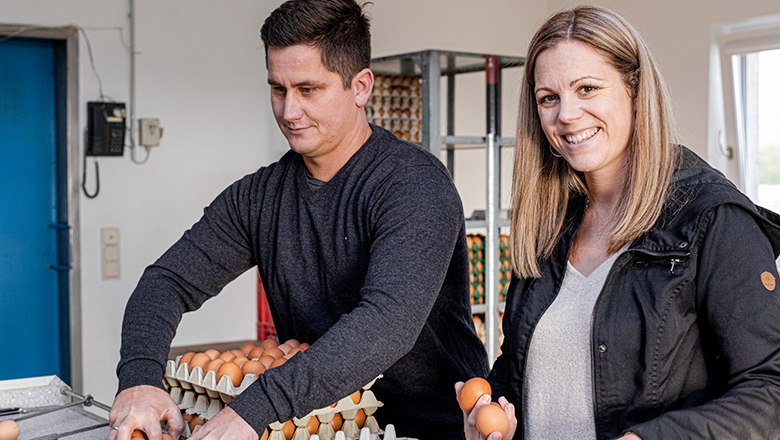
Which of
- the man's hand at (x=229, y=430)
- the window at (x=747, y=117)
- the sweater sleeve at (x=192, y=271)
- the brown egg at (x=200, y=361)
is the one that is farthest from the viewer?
the window at (x=747, y=117)

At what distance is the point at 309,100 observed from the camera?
188 cm

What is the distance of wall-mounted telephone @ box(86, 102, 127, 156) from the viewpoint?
4688 millimetres

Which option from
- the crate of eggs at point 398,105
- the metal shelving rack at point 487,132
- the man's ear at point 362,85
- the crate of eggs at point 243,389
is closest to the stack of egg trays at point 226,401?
the crate of eggs at point 243,389

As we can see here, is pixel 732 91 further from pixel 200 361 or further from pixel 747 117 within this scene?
pixel 200 361

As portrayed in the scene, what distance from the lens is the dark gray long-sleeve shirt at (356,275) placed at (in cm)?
170

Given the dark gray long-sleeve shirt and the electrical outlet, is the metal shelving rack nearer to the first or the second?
the electrical outlet

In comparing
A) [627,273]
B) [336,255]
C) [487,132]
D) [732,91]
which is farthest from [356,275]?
[732,91]

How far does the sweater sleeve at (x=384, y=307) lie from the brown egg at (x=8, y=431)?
55 cm

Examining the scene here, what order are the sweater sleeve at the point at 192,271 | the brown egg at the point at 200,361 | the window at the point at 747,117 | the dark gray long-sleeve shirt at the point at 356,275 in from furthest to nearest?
the window at the point at 747,117 < the sweater sleeve at the point at 192,271 < the brown egg at the point at 200,361 < the dark gray long-sleeve shirt at the point at 356,275

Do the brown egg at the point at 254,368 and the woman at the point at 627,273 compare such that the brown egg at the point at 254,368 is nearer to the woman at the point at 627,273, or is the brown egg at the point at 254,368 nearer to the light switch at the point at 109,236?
the woman at the point at 627,273

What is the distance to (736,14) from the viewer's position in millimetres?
5148

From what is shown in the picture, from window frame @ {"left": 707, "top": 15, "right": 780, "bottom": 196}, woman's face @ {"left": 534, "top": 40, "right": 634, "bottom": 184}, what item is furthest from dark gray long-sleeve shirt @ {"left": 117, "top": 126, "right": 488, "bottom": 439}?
window frame @ {"left": 707, "top": 15, "right": 780, "bottom": 196}

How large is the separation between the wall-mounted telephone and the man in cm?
274

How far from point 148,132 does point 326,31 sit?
3179 millimetres
